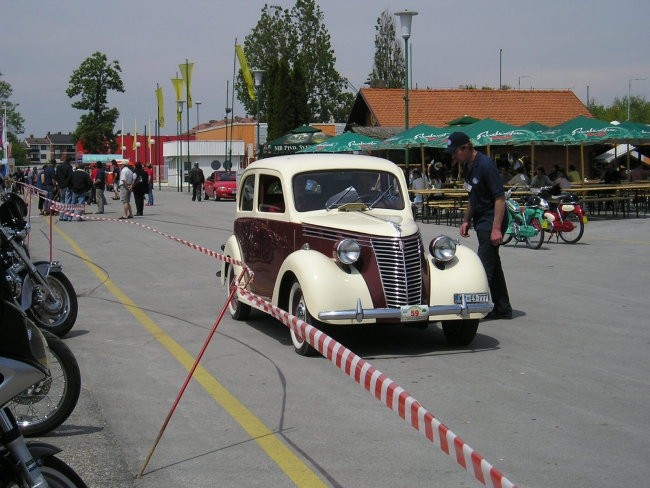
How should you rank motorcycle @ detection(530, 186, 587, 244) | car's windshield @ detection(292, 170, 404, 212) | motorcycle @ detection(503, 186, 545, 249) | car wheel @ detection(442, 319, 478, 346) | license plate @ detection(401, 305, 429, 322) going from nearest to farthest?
license plate @ detection(401, 305, 429, 322) < car wheel @ detection(442, 319, 478, 346) < car's windshield @ detection(292, 170, 404, 212) < motorcycle @ detection(503, 186, 545, 249) < motorcycle @ detection(530, 186, 587, 244)

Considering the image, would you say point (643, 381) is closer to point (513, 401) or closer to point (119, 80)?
point (513, 401)

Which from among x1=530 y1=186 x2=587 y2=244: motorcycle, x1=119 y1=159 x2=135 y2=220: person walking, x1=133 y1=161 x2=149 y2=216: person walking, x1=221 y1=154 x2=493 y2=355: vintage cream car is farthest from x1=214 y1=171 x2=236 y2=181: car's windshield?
x1=221 y1=154 x2=493 y2=355: vintage cream car

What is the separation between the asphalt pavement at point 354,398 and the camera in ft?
16.7

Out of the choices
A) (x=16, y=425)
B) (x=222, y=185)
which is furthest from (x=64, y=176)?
(x=16, y=425)

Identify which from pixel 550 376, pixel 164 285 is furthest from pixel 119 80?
pixel 550 376

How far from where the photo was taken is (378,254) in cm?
805

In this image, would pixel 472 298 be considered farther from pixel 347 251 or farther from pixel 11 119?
pixel 11 119

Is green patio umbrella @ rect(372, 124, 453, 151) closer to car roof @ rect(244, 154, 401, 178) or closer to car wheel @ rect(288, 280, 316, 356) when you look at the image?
car roof @ rect(244, 154, 401, 178)

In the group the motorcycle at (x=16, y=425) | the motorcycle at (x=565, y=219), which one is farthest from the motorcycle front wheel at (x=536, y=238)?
the motorcycle at (x=16, y=425)

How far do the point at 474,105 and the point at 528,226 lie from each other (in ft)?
102

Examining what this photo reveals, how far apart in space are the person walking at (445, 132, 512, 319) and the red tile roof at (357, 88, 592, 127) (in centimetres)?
3630

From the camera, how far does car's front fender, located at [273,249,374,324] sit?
7793mm

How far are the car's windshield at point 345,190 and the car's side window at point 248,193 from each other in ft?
3.17

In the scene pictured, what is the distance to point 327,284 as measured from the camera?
7.85m
